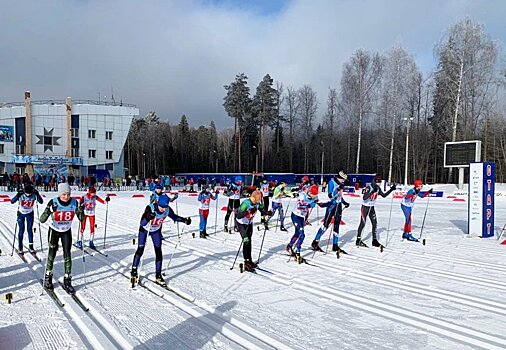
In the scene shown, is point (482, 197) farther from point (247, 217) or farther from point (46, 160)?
point (46, 160)

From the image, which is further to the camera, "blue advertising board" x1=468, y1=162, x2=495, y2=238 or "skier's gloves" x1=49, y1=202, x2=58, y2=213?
"blue advertising board" x1=468, y1=162, x2=495, y2=238

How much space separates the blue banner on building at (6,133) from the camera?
43812 millimetres

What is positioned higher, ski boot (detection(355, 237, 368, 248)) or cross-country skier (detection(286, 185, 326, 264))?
cross-country skier (detection(286, 185, 326, 264))

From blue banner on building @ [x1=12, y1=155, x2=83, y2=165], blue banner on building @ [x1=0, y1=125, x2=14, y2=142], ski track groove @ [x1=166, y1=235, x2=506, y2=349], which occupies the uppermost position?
blue banner on building @ [x1=0, y1=125, x2=14, y2=142]

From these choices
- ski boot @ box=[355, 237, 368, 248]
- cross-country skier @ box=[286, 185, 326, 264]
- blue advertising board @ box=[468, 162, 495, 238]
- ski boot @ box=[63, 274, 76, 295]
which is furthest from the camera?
blue advertising board @ box=[468, 162, 495, 238]

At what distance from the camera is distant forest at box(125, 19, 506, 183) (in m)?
33.2

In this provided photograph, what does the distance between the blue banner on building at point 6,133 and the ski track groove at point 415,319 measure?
155 feet

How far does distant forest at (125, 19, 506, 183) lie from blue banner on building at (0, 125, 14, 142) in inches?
1063

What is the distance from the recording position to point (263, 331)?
183 inches

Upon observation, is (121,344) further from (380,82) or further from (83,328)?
(380,82)

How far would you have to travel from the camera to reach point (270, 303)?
18.7 feet

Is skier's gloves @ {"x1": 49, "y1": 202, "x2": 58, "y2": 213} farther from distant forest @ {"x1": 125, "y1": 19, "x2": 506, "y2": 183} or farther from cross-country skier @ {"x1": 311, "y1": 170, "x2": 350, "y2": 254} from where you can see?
distant forest @ {"x1": 125, "y1": 19, "x2": 506, "y2": 183}

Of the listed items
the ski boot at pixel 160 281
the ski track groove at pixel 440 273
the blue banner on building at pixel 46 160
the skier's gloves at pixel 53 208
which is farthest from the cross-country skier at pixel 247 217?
the blue banner on building at pixel 46 160

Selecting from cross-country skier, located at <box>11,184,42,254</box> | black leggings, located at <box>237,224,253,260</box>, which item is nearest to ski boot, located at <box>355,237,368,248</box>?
black leggings, located at <box>237,224,253,260</box>
